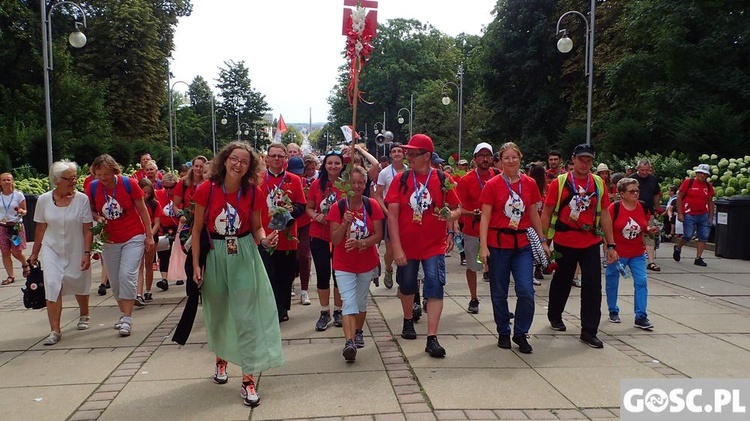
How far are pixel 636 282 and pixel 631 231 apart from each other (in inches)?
21.9

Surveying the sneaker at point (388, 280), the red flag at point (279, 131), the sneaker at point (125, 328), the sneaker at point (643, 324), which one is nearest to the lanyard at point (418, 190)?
the sneaker at point (643, 324)

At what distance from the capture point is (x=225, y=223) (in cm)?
462

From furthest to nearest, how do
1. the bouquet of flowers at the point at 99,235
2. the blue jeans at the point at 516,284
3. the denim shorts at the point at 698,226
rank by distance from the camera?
the denim shorts at the point at 698,226 < the bouquet of flowers at the point at 99,235 < the blue jeans at the point at 516,284

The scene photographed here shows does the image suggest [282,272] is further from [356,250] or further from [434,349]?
[434,349]

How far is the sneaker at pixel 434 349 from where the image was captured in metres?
5.40

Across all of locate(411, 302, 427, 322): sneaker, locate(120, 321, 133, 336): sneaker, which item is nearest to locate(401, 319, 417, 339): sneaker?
locate(411, 302, 427, 322): sneaker

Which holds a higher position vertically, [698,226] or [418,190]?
[418,190]

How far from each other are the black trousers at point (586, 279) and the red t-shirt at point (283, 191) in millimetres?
2720

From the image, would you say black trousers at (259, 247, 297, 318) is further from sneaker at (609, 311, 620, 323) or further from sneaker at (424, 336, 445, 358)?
sneaker at (609, 311, 620, 323)

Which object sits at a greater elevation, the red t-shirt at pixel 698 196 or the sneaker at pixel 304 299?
the red t-shirt at pixel 698 196

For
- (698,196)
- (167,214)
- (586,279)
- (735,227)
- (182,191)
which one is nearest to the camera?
Result: (586,279)

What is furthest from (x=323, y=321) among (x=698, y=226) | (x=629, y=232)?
(x=698, y=226)

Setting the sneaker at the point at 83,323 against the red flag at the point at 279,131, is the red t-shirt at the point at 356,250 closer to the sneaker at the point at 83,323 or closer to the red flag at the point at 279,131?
the sneaker at the point at 83,323

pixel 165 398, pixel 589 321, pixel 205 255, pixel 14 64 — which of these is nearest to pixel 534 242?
pixel 589 321
